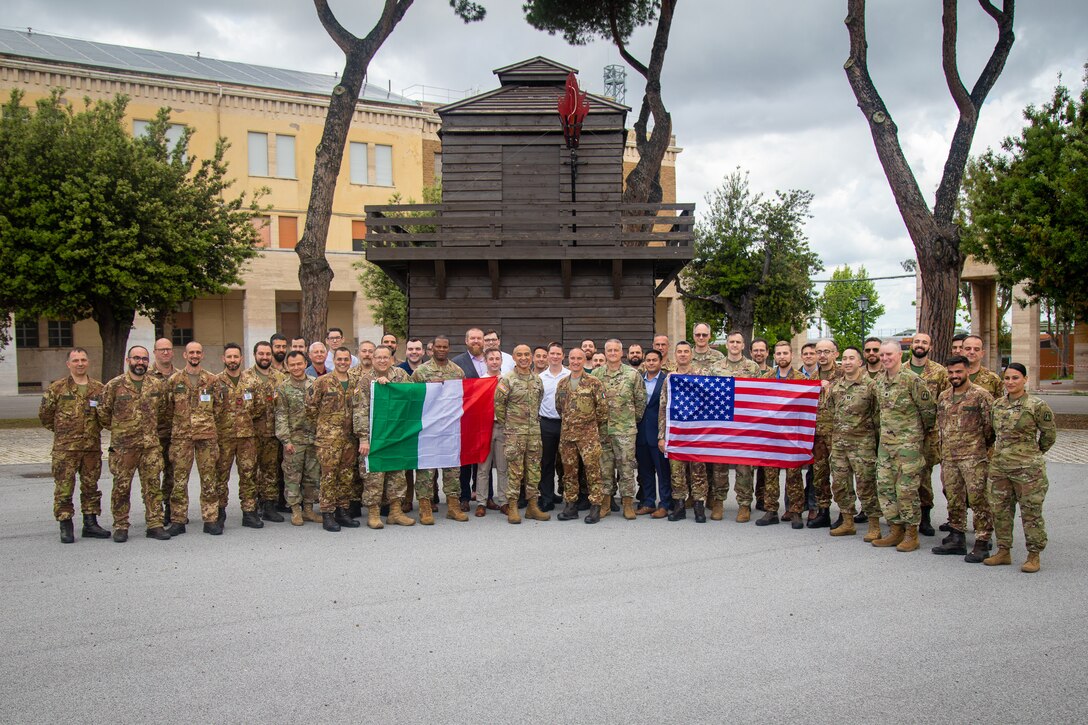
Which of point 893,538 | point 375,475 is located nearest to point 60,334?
point 375,475

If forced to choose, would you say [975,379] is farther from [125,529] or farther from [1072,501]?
[125,529]

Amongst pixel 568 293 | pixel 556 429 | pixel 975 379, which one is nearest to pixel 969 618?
pixel 975 379

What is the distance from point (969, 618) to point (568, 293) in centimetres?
1367

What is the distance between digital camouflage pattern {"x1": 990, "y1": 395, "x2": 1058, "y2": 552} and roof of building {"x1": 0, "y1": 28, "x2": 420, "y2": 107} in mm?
37018

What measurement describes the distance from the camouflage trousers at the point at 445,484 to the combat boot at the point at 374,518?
51 cm

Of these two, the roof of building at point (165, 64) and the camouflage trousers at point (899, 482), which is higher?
the roof of building at point (165, 64)

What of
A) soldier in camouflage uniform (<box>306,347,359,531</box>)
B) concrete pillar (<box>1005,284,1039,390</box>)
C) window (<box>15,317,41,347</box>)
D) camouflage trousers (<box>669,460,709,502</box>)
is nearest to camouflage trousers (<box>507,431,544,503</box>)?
camouflage trousers (<box>669,460,709,502</box>)

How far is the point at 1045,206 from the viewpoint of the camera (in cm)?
1822

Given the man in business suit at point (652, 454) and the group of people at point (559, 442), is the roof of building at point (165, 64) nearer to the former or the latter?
the group of people at point (559, 442)

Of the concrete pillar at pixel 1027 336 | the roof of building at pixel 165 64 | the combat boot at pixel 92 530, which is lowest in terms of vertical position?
the combat boot at pixel 92 530

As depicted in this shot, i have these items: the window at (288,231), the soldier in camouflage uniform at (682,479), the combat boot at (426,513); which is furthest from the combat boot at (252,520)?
the window at (288,231)

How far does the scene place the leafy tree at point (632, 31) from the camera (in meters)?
21.4

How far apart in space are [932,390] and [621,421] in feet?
10.7

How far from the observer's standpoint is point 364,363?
9.56 meters
